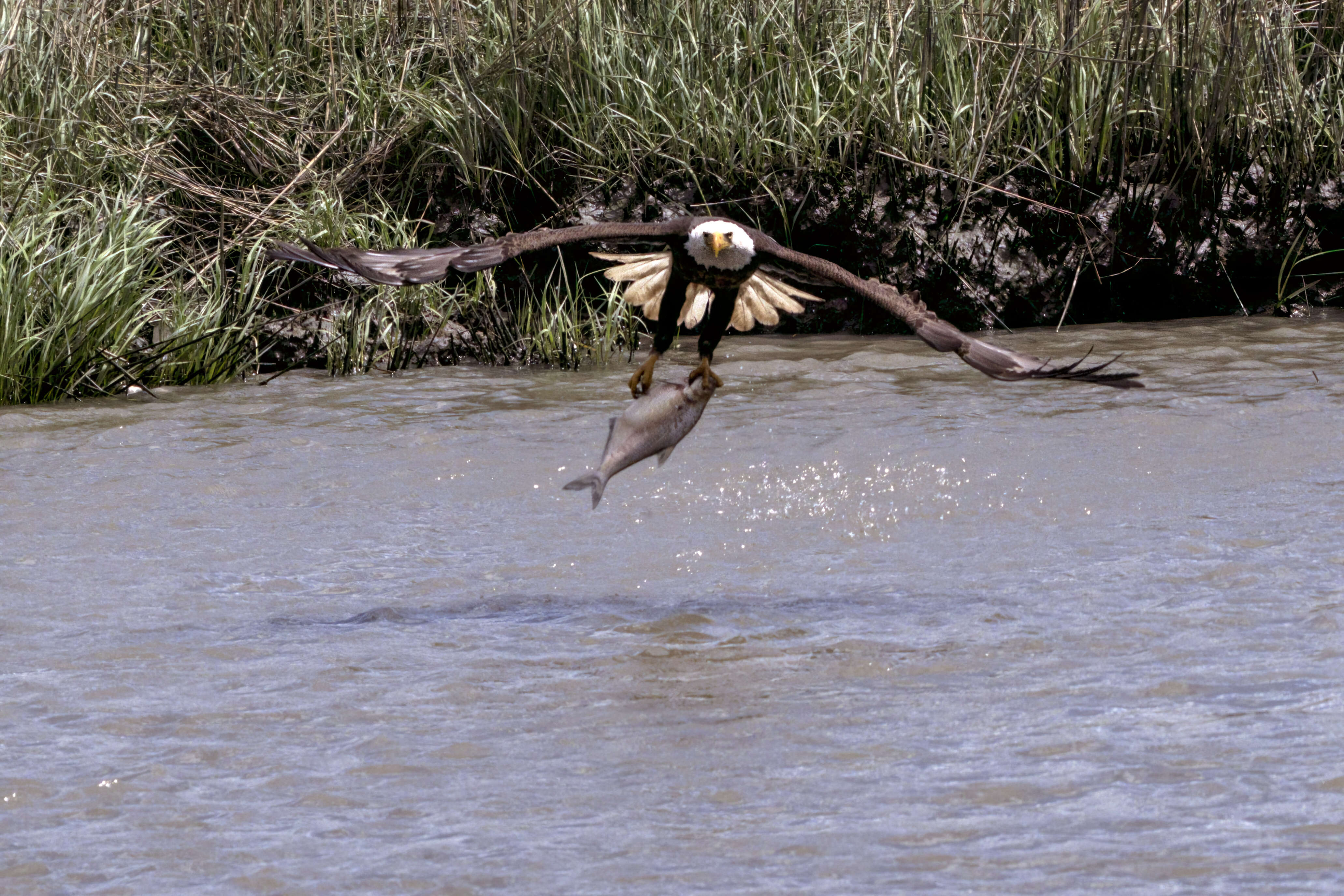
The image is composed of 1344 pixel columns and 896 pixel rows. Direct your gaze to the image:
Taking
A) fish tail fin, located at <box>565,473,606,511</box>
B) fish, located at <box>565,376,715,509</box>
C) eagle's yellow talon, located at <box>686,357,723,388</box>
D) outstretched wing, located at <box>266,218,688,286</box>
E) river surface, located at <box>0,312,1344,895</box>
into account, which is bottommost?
river surface, located at <box>0,312,1344,895</box>

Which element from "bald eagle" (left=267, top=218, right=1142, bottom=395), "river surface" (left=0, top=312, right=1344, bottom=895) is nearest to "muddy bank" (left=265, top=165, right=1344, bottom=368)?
"river surface" (left=0, top=312, right=1344, bottom=895)

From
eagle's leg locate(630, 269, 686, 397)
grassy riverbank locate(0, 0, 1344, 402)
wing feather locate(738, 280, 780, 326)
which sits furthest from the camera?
grassy riverbank locate(0, 0, 1344, 402)

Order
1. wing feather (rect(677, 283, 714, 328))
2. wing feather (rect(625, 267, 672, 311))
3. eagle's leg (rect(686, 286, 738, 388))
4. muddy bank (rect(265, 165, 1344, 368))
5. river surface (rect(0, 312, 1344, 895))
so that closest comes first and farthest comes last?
river surface (rect(0, 312, 1344, 895)), eagle's leg (rect(686, 286, 738, 388)), wing feather (rect(677, 283, 714, 328)), wing feather (rect(625, 267, 672, 311)), muddy bank (rect(265, 165, 1344, 368))

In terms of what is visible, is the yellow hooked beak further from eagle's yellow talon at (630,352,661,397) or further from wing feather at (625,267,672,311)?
wing feather at (625,267,672,311)

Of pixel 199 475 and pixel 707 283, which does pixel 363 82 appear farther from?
pixel 707 283

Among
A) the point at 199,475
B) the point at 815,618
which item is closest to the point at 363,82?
the point at 199,475

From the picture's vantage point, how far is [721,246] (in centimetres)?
487

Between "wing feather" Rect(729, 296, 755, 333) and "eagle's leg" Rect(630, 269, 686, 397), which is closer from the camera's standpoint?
"eagle's leg" Rect(630, 269, 686, 397)

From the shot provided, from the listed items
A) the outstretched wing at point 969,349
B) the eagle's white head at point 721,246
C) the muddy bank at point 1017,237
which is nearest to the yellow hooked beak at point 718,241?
the eagle's white head at point 721,246

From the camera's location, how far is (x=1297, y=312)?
967cm

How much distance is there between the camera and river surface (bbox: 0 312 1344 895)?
3107 millimetres

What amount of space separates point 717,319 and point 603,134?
4.20 m

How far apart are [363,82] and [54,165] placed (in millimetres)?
1677

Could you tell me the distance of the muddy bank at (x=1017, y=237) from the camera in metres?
9.41
